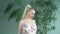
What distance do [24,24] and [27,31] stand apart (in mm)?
107

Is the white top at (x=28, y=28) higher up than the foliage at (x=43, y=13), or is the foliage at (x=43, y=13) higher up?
the foliage at (x=43, y=13)

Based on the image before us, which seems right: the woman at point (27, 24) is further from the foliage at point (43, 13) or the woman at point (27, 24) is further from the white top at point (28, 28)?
the foliage at point (43, 13)

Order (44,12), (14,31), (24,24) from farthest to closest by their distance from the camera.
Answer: (14,31) → (44,12) → (24,24)

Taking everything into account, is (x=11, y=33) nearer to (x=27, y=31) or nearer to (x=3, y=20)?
(x=3, y=20)

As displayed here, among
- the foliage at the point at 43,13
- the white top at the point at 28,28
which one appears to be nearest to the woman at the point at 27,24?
the white top at the point at 28,28

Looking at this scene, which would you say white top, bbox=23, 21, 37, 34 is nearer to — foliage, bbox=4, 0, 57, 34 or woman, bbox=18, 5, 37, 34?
woman, bbox=18, 5, 37, 34

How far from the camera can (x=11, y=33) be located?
537cm

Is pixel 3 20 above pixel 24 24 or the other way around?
above

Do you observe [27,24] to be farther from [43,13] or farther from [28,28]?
[43,13]

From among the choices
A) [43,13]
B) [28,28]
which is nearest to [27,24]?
[28,28]

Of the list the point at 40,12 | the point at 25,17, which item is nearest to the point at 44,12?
the point at 40,12

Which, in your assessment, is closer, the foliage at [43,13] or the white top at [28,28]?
the white top at [28,28]

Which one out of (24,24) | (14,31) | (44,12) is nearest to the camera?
(24,24)

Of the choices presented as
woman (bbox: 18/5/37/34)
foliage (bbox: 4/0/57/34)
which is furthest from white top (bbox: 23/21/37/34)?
foliage (bbox: 4/0/57/34)
